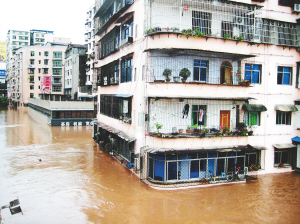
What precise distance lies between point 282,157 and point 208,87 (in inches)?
362

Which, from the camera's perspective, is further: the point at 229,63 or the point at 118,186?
the point at 229,63

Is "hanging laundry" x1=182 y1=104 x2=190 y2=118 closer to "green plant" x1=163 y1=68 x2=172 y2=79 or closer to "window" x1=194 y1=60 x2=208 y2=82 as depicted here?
"window" x1=194 y1=60 x2=208 y2=82

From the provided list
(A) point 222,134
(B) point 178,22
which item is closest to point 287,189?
(A) point 222,134

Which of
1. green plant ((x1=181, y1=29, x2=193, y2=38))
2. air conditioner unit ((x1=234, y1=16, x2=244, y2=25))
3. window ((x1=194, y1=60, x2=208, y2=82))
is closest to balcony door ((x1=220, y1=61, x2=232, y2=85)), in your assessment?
window ((x1=194, y1=60, x2=208, y2=82))

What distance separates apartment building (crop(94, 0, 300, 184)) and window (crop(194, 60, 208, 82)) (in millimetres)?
68

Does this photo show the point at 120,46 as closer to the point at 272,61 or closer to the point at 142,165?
the point at 142,165

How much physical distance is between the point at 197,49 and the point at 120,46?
7.81m

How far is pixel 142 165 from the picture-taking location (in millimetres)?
17453

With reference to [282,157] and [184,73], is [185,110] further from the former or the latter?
[282,157]

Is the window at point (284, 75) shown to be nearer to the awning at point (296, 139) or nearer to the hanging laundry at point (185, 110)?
the awning at point (296, 139)

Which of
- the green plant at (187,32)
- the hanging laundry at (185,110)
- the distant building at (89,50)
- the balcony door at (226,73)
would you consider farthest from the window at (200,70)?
the distant building at (89,50)

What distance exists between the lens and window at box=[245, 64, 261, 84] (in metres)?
19.2

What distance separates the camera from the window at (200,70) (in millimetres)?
17653

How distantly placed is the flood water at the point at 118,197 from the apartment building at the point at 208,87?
4.74 feet
